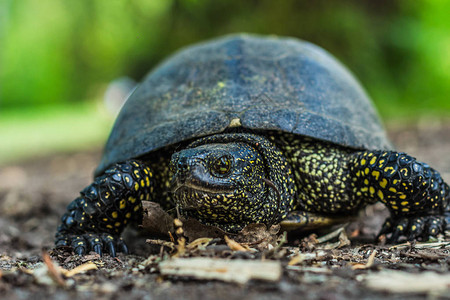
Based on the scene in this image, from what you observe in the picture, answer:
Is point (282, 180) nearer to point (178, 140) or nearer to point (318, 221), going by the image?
point (318, 221)

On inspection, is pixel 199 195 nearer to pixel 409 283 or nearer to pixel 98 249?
pixel 98 249

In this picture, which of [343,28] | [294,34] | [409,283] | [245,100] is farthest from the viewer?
[343,28]

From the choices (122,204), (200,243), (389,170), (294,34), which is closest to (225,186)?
(200,243)

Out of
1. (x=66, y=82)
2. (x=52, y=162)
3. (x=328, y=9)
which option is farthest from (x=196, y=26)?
(x=66, y=82)

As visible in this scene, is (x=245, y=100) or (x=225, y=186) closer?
(x=225, y=186)

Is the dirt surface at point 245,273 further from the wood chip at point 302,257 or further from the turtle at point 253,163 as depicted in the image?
the turtle at point 253,163

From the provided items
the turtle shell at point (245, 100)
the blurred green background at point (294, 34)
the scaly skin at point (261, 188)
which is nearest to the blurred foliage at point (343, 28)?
the blurred green background at point (294, 34)
